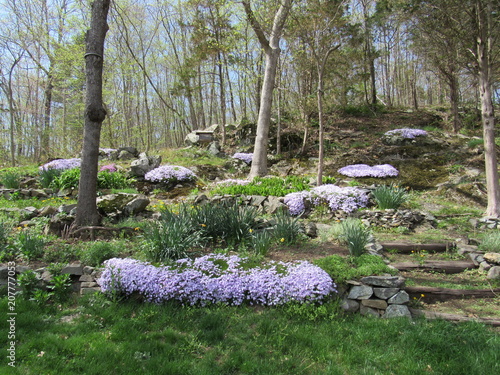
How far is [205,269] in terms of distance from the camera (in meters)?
3.51

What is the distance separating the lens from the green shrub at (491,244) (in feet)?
14.2

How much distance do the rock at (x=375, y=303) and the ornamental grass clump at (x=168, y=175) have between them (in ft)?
22.3

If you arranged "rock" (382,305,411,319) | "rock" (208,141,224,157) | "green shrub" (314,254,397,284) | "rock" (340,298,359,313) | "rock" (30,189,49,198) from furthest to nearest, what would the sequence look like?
"rock" (208,141,224,157) → "rock" (30,189,49,198) → "green shrub" (314,254,397,284) → "rock" (340,298,359,313) → "rock" (382,305,411,319)

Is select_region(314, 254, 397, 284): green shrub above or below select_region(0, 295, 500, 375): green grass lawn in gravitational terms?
above

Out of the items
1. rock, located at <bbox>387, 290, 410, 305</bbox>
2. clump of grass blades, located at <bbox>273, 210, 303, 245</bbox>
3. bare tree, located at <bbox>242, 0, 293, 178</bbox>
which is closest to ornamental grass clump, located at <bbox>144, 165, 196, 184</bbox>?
bare tree, located at <bbox>242, 0, 293, 178</bbox>

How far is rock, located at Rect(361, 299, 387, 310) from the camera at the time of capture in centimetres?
320

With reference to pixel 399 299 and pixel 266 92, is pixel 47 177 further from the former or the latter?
pixel 399 299

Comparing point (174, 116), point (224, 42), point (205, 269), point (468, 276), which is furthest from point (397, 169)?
point (174, 116)

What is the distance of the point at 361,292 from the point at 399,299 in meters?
0.39

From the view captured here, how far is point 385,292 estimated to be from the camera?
326cm

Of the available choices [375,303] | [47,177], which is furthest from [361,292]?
[47,177]

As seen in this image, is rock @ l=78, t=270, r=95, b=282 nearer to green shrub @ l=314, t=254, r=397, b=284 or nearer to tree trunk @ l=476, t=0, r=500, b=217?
green shrub @ l=314, t=254, r=397, b=284

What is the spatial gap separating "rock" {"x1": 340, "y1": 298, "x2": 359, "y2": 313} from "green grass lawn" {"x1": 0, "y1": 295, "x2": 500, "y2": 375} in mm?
131

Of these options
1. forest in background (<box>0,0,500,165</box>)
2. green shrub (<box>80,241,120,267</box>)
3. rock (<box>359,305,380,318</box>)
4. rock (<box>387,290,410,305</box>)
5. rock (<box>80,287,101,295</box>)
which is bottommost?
rock (<box>359,305,380,318</box>)
